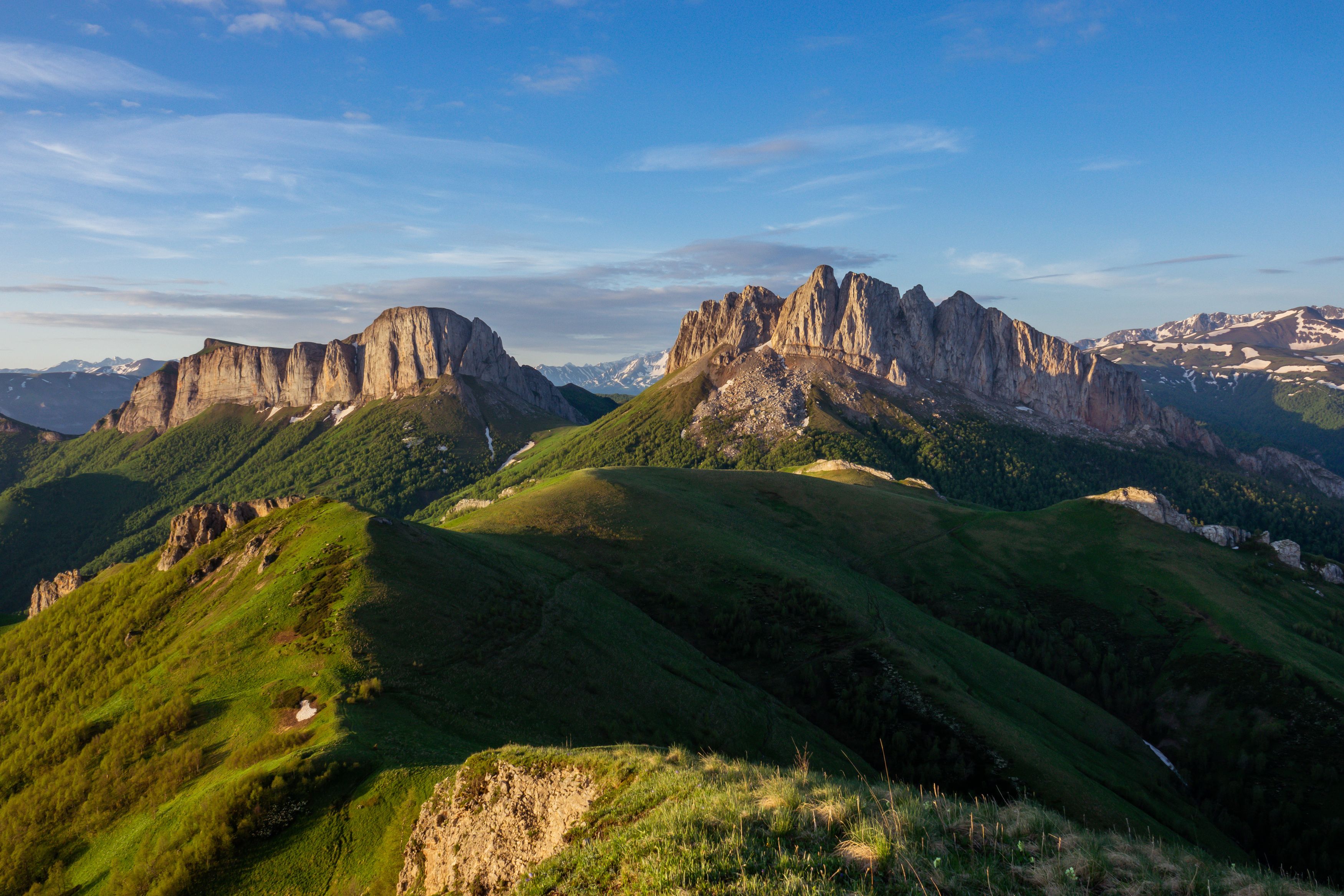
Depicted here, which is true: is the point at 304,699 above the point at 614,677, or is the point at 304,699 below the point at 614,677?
above

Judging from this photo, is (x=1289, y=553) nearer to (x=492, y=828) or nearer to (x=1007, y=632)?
(x=1007, y=632)

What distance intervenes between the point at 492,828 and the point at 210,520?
57332mm

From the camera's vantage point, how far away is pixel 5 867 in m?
25.2

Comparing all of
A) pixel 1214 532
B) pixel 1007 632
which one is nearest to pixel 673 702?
pixel 1007 632

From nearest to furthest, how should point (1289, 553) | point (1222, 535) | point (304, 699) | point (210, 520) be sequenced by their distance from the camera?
point (304, 699) → point (210, 520) → point (1289, 553) → point (1222, 535)

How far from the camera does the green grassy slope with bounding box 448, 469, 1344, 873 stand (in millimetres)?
59062

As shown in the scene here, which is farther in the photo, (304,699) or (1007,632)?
(1007,632)

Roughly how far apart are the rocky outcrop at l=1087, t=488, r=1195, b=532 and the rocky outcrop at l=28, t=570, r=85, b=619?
169185mm

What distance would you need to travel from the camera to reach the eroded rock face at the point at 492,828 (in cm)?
1811

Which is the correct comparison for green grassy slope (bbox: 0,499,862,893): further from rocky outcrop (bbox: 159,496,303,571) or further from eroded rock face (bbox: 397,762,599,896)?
rocky outcrop (bbox: 159,496,303,571)

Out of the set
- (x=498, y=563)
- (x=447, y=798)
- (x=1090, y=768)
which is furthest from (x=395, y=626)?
(x=1090, y=768)

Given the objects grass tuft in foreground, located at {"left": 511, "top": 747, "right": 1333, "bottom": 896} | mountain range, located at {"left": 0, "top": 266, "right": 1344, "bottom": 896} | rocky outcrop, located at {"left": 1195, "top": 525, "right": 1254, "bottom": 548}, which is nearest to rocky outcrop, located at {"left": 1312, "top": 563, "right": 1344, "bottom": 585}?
mountain range, located at {"left": 0, "top": 266, "right": 1344, "bottom": 896}

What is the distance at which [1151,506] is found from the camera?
405 ft

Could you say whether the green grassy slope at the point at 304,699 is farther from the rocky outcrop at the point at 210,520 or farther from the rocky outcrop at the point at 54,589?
the rocky outcrop at the point at 54,589
